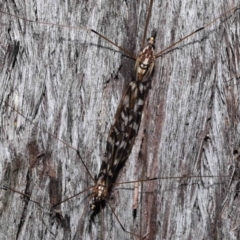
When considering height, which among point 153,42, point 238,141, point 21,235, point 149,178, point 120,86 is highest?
point 153,42

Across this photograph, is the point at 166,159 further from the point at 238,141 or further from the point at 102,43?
the point at 102,43

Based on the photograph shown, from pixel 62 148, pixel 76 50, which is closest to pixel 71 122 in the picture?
pixel 62 148

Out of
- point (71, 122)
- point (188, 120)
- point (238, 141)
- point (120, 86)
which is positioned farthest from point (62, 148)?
point (238, 141)

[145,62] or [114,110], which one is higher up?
[145,62]

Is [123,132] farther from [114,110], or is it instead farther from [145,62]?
[145,62]

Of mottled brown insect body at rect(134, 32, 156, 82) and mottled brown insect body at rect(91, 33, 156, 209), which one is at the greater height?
mottled brown insect body at rect(134, 32, 156, 82)

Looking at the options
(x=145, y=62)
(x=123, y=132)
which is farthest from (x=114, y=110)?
(x=145, y=62)

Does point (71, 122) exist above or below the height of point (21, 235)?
above

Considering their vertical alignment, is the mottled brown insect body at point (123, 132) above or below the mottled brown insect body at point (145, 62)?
Result: below
